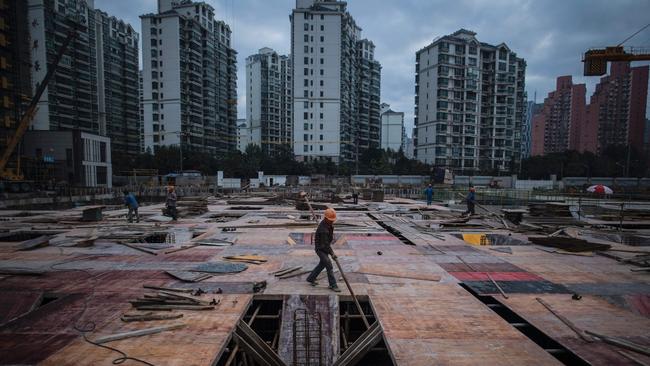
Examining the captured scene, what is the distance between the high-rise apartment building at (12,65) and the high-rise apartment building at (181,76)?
25.4 metres

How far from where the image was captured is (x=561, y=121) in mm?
97000

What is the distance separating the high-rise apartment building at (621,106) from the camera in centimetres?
6950

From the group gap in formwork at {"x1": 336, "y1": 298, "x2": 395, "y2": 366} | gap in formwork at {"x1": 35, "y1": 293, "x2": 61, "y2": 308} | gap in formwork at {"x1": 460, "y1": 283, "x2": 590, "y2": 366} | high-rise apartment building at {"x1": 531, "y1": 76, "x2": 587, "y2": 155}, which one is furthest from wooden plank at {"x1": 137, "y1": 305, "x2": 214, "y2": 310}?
high-rise apartment building at {"x1": 531, "y1": 76, "x2": 587, "y2": 155}

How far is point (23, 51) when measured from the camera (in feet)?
127

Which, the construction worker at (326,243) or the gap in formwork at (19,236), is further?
the gap in formwork at (19,236)

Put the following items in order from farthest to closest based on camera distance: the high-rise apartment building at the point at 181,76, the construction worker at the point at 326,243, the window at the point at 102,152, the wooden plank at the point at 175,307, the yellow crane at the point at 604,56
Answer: the high-rise apartment building at the point at 181,76, the window at the point at 102,152, the yellow crane at the point at 604,56, the construction worker at the point at 326,243, the wooden plank at the point at 175,307

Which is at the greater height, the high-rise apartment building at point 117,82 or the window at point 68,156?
the high-rise apartment building at point 117,82

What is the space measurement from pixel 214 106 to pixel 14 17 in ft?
133

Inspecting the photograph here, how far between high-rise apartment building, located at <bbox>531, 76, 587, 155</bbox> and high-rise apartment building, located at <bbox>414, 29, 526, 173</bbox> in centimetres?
2552

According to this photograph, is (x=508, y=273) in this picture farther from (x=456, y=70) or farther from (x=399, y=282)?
(x=456, y=70)

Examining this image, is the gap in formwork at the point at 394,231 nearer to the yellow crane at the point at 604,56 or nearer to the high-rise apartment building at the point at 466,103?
the yellow crane at the point at 604,56

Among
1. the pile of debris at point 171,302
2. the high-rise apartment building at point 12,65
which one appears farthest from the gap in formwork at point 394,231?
the high-rise apartment building at point 12,65

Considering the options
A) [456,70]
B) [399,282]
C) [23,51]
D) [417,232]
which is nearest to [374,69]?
[456,70]

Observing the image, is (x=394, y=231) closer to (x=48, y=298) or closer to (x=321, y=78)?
(x=48, y=298)
